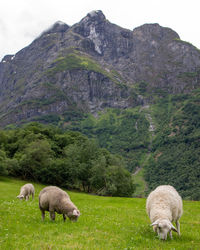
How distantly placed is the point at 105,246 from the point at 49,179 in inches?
2667

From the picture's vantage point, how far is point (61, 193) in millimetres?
17547

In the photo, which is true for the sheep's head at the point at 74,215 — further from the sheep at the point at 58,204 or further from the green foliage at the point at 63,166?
the green foliage at the point at 63,166

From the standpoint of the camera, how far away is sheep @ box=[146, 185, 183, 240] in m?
12.1

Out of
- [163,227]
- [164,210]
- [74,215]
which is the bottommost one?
[74,215]

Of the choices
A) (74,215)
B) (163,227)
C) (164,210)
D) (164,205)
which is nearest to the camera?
(163,227)

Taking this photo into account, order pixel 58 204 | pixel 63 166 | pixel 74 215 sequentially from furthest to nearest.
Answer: pixel 63 166
pixel 58 204
pixel 74 215

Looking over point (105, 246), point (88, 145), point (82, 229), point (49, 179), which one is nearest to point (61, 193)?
point (82, 229)

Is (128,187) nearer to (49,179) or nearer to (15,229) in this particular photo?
(49,179)

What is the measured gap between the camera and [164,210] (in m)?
13.4

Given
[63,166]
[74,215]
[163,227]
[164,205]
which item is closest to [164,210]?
[164,205]

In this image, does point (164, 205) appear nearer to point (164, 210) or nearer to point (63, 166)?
point (164, 210)

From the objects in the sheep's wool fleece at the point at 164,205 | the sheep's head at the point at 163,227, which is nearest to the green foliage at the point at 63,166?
the sheep's wool fleece at the point at 164,205

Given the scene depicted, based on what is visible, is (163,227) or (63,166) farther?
(63,166)

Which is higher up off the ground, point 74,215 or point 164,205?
point 164,205
